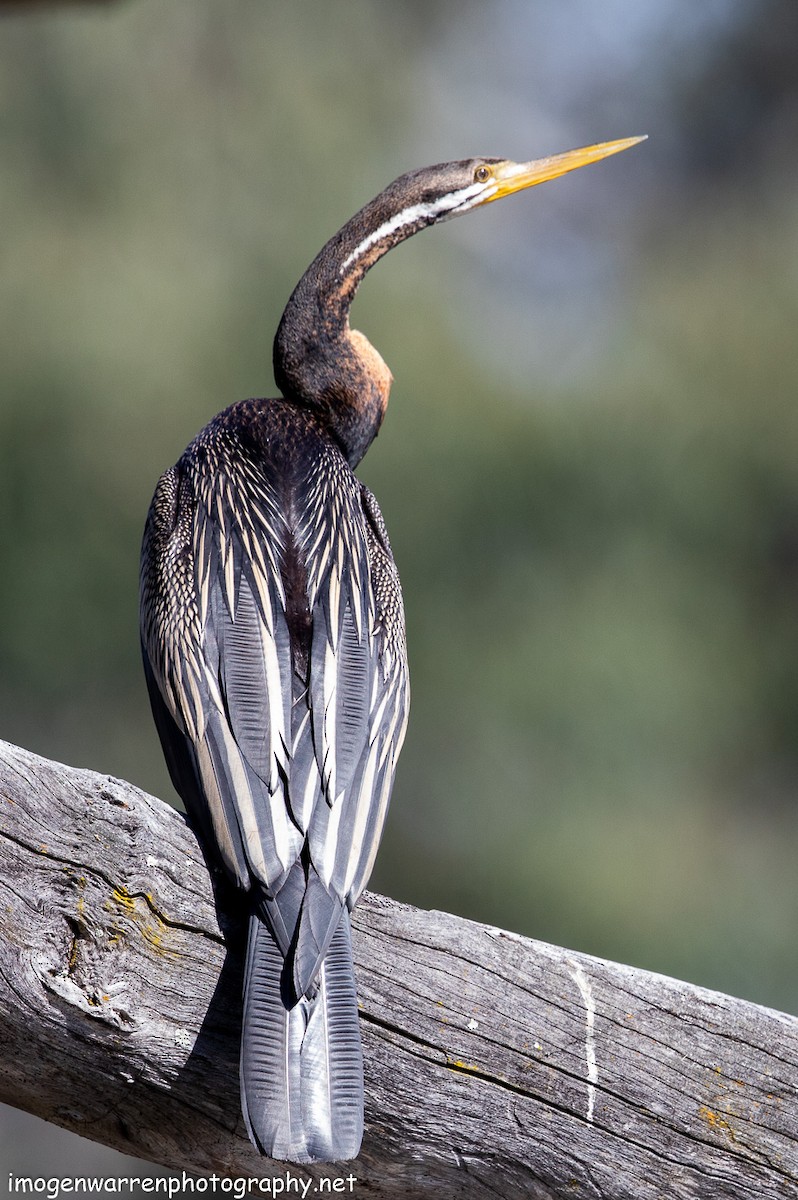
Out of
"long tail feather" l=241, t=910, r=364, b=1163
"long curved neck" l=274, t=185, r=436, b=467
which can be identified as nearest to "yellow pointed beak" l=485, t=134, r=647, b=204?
"long curved neck" l=274, t=185, r=436, b=467

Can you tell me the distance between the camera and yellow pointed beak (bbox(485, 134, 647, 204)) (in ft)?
12.6

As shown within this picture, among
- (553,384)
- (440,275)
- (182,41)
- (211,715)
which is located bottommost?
(211,715)

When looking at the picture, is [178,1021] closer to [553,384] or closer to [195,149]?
[553,384]

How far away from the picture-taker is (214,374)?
8914 millimetres

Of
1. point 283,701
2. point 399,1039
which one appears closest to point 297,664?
point 283,701

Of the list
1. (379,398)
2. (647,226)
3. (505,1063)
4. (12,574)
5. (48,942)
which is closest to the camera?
(48,942)

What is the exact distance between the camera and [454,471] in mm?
9086

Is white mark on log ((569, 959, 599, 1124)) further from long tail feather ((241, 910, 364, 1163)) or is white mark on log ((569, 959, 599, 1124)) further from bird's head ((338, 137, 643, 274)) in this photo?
bird's head ((338, 137, 643, 274))

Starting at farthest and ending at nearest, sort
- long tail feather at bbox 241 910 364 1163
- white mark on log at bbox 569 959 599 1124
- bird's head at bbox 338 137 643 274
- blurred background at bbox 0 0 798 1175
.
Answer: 1. blurred background at bbox 0 0 798 1175
2. bird's head at bbox 338 137 643 274
3. white mark on log at bbox 569 959 599 1124
4. long tail feather at bbox 241 910 364 1163

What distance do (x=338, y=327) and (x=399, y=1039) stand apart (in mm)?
2004

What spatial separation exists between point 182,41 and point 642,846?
632 cm

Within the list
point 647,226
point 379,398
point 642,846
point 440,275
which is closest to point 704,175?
point 647,226

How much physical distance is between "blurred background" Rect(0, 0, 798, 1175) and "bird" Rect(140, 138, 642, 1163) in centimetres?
504

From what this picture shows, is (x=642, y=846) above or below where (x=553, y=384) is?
below
